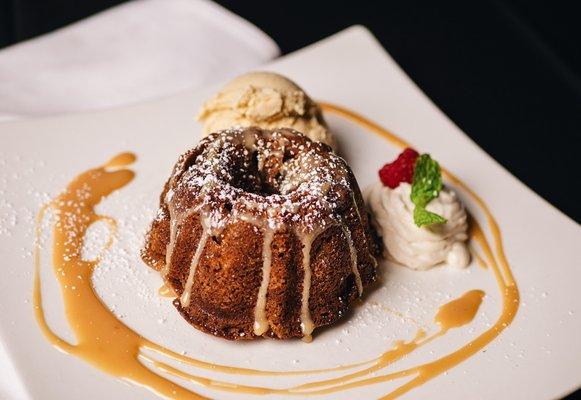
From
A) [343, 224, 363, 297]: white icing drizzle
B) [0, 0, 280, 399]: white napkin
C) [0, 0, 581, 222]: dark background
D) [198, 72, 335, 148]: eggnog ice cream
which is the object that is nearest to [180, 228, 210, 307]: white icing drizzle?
[343, 224, 363, 297]: white icing drizzle

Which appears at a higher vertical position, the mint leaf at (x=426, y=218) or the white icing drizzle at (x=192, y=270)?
the mint leaf at (x=426, y=218)

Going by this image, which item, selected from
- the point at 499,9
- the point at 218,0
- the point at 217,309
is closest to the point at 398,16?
the point at 499,9

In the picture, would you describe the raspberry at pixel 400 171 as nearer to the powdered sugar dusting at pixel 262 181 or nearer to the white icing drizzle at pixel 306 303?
the powdered sugar dusting at pixel 262 181

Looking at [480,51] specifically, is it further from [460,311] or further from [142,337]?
[142,337]

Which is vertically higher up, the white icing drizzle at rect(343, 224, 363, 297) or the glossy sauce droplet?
the white icing drizzle at rect(343, 224, 363, 297)

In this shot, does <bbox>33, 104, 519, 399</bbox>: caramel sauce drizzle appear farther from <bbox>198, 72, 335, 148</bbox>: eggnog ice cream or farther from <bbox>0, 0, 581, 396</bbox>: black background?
<bbox>0, 0, 581, 396</bbox>: black background

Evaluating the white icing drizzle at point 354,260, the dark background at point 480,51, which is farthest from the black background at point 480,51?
the white icing drizzle at point 354,260
